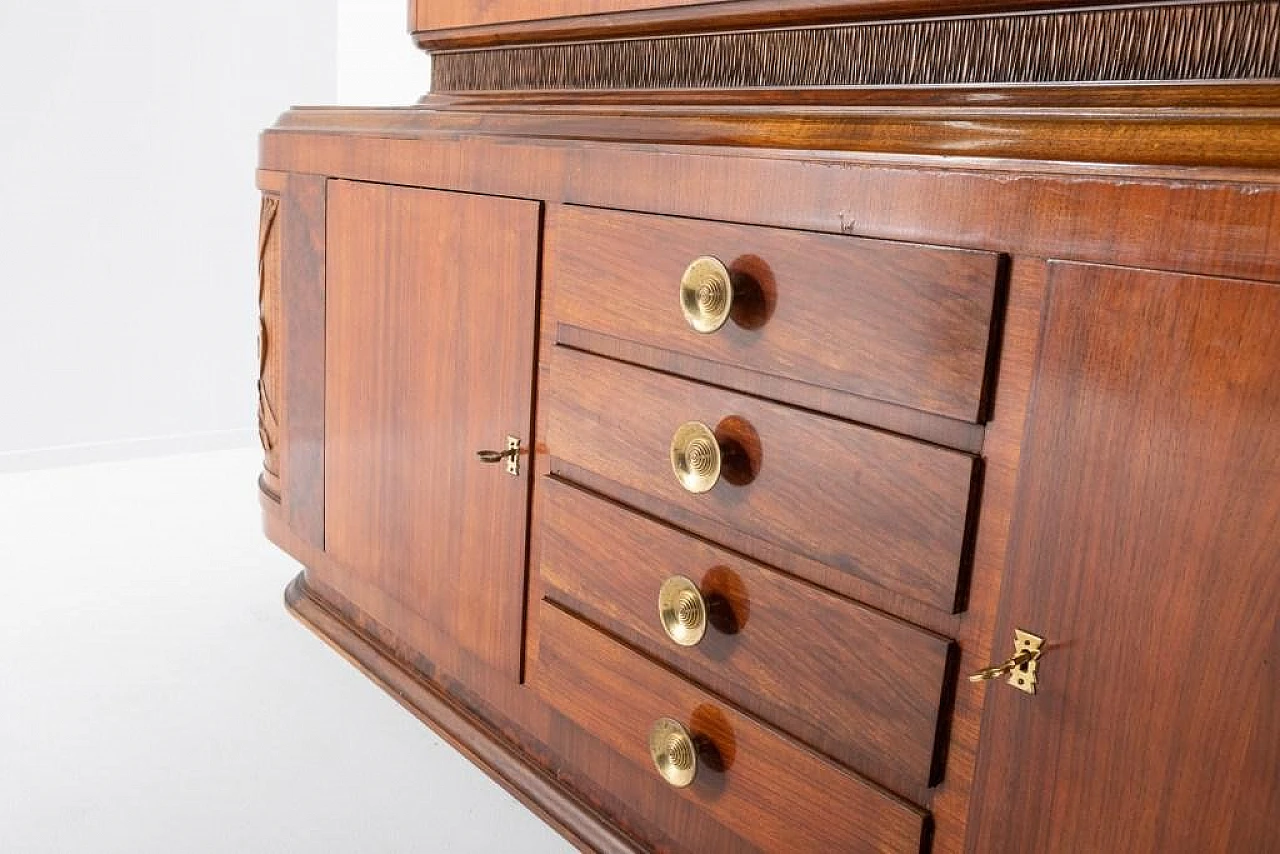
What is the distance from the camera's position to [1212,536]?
1.60ft

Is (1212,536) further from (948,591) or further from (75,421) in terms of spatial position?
(75,421)

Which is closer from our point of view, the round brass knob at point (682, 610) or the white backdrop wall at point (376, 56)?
the round brass knob at point (682, 610)

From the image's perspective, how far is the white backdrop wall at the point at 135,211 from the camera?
1.82 meters

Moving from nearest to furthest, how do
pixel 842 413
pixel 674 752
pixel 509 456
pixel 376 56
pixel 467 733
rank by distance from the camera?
pixel 842 413, pixel 674 752, pixel 509 456, pixel 467 733, pixel 376 56

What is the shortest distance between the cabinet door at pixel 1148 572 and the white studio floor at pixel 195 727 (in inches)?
19.1

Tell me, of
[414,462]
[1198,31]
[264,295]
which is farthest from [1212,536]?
[264,295]

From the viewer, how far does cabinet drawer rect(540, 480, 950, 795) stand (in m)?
0.62

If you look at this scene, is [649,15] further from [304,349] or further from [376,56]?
[376,56]

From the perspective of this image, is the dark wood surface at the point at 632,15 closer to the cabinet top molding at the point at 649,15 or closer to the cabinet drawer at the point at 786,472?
the cabinet top molding at the point at 649,15

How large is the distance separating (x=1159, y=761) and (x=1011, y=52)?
368 mm

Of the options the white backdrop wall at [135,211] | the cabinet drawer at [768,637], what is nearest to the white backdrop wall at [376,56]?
the white backdrop wall at [135,211]

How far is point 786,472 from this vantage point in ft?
2.16

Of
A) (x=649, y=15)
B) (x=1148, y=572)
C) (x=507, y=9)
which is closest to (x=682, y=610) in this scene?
(x=1148, y=572)

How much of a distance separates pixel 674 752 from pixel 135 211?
1580 mm
